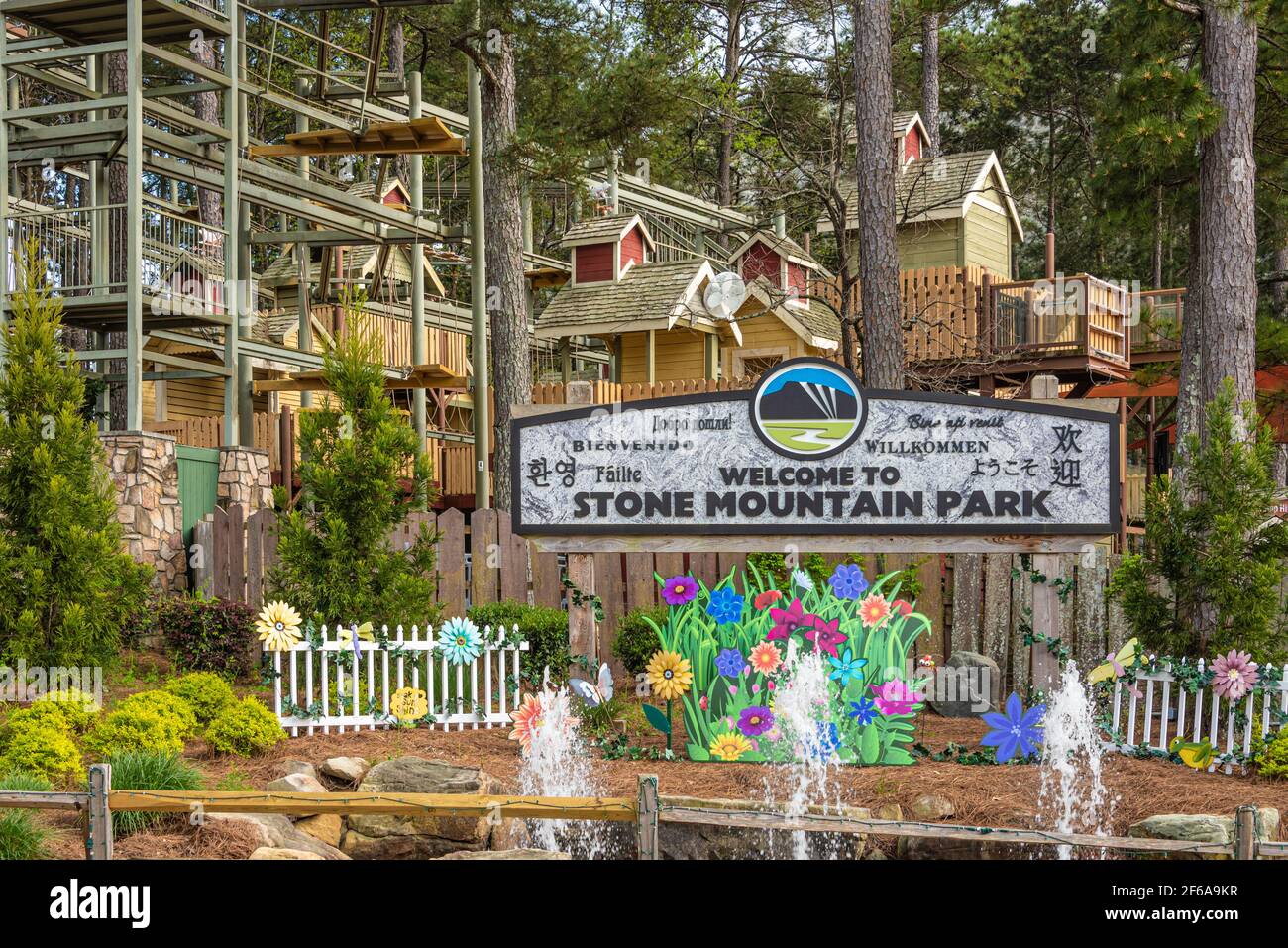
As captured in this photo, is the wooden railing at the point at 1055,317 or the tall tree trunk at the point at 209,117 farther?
the tall tree trunk at the point at 209,117

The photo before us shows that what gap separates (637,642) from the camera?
11961 millimetres

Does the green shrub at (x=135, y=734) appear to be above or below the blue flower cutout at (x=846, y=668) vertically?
below

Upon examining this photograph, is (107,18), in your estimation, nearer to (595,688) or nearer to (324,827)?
(595,688)

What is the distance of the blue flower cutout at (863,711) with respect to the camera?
9414mm

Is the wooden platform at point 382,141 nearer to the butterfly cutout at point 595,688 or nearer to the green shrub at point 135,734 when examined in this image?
the butterfly cutout at point 595,688

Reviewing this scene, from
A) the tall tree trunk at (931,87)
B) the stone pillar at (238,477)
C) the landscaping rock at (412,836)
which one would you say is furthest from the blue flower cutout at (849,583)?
the tall tree trunk at (931,87)

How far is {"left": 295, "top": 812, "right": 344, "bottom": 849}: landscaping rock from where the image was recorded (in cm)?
796

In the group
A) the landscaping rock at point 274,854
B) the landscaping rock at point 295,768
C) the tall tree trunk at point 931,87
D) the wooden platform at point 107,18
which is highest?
the tall tree trunk at point 931,87

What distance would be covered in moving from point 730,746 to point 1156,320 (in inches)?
634

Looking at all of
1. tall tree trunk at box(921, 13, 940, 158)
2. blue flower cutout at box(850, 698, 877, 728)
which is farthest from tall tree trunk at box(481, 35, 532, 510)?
tall tree trunk at box(921, 13, 940, 158)

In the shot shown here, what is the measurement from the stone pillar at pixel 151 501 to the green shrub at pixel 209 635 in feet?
6.23

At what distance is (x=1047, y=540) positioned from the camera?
9.70 m

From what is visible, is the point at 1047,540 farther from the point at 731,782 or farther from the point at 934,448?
the point at 731,782

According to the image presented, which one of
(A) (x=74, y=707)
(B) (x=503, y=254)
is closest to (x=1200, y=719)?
(A) (x=74, y=707)
